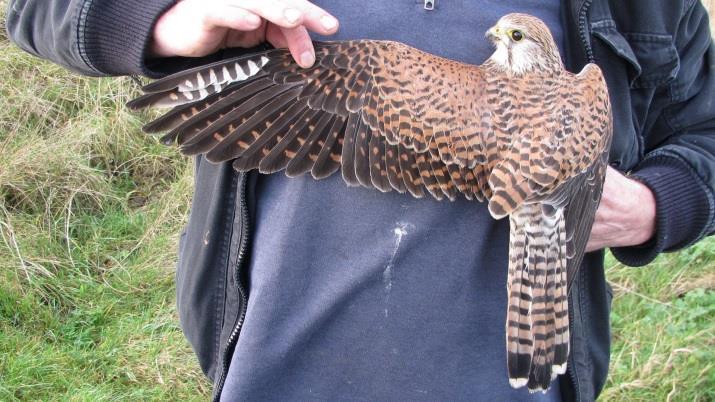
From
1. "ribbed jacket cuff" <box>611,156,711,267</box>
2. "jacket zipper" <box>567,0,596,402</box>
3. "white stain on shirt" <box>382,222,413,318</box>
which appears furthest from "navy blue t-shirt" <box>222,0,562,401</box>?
"ribbed jacket cuff" <box>611,156,711,267</box>

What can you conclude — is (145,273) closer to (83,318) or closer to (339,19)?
(83,318)

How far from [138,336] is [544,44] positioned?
341 cm

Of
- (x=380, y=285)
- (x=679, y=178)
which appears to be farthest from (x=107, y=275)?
(x=679, y=178)

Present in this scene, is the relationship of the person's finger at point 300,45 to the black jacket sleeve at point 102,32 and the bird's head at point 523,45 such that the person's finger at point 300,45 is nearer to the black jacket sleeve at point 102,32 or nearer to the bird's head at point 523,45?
the black jacket sleeve at point 102,32

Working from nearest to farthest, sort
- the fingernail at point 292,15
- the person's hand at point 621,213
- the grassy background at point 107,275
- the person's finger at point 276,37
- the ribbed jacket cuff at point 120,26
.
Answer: the fingernail at point 292,15
the ribbed jacket cuff at point 120,26
the person's finger at point 276,37
the person's hand at point 621,213
the grassy background at point 107,275

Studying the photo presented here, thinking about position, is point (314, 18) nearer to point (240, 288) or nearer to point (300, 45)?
point (300, 45)

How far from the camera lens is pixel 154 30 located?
2.23 meters

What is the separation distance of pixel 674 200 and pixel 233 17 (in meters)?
1.59

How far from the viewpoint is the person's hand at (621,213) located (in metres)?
2.54

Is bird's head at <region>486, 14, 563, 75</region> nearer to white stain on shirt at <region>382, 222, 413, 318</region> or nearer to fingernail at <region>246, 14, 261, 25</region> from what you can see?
white stain on shirt at <region>382, 222, 413, 318</region>

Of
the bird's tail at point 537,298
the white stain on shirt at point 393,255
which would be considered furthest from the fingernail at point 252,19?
the bird's tail at point 537,298

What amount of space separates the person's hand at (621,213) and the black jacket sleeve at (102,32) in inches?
58.0

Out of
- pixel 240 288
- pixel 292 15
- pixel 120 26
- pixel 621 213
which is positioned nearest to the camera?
pixel 292 15

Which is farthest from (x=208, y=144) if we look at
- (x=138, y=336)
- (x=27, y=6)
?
(x=138, y=336)
